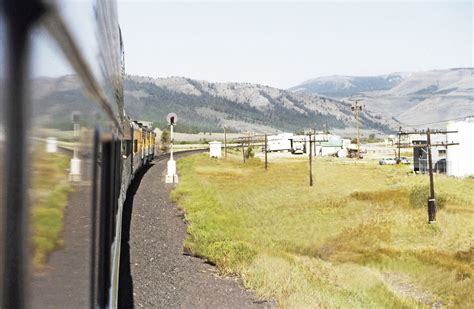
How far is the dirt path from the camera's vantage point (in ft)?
32.7

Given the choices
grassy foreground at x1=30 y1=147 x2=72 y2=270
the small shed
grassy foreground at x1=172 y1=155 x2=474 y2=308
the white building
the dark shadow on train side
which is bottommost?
grassy foreground at x1=172 y1=155 x2=474 y2=308

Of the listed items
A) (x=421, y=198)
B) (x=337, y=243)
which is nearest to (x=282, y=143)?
(x=421, y=198)

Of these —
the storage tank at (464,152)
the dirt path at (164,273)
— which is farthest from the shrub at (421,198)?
the storage tank at (464,152)

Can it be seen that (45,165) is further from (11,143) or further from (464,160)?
(464,160)

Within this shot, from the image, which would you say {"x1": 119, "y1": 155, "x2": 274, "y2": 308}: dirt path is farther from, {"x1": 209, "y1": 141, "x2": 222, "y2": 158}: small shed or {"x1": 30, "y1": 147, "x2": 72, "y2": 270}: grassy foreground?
{"x1": 209, "y1": 141, "x2": 222, "y2": 158}: small shed

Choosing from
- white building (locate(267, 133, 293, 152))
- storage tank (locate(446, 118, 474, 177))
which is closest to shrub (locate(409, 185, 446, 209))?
storage tank (locate(446, 118, 474, 177))

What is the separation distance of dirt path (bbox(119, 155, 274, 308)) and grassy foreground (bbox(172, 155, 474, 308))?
0.44 metres

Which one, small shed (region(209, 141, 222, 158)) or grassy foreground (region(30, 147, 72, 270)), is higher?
small shed (region(209, 141, 222, 158))

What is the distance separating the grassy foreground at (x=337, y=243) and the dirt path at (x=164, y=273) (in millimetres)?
438

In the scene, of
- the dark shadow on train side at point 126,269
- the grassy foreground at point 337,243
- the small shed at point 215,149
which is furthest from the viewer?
the small shed at point 215,149

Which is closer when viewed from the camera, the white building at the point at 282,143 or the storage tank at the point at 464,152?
the storage tank at the point at 464,152

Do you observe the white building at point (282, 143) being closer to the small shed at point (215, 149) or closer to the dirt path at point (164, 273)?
the small shed at point (215, 149)

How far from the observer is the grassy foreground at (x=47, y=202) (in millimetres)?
1181

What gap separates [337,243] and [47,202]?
2004 cm
